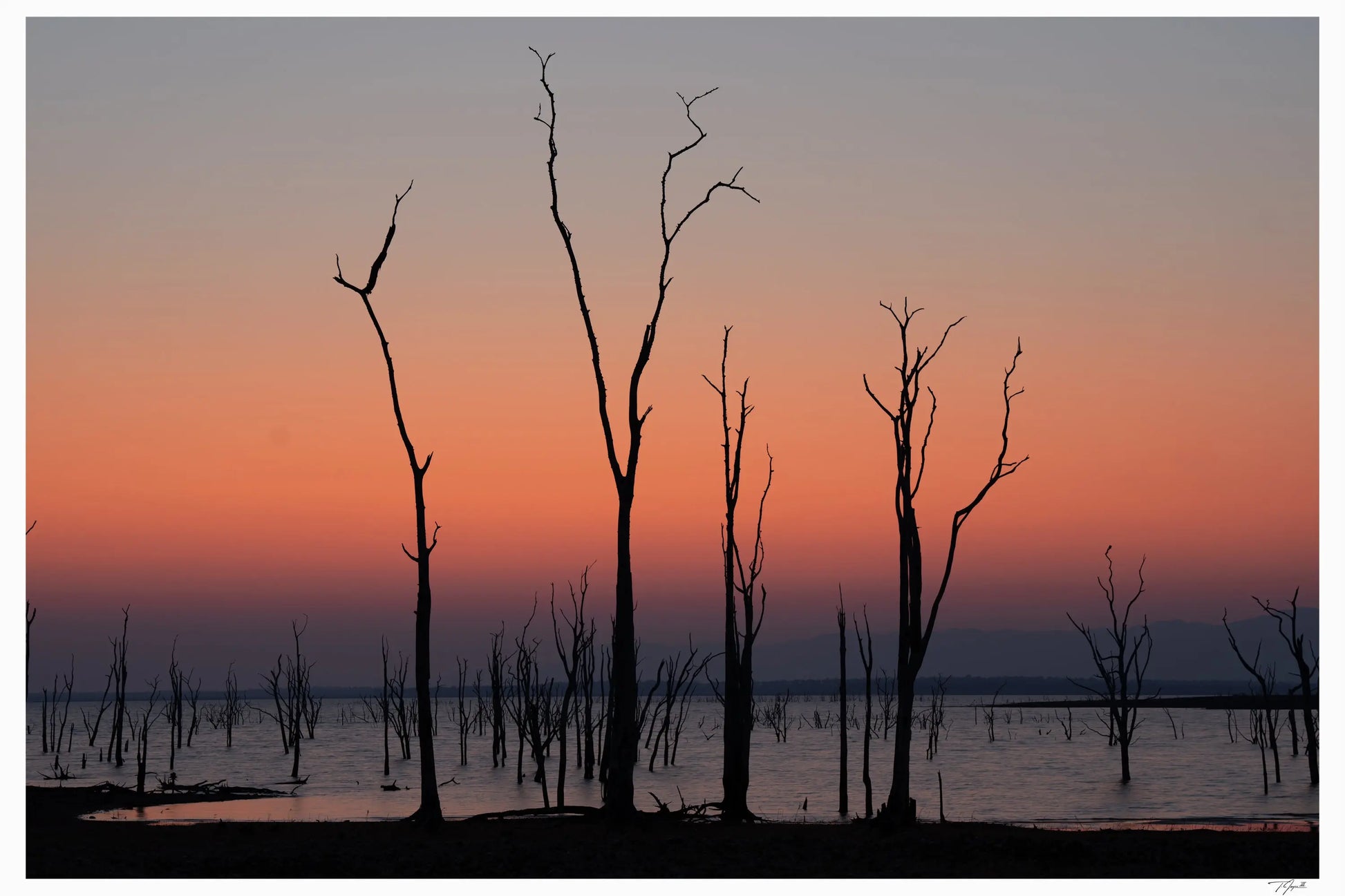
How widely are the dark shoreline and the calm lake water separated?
1092 centimetres

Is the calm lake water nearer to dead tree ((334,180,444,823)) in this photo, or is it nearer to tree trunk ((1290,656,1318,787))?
tree trunk ((1290,656,1318,787))

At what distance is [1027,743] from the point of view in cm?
6656

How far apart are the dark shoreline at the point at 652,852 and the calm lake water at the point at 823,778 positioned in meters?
10.9

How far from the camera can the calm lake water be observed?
1187 inches

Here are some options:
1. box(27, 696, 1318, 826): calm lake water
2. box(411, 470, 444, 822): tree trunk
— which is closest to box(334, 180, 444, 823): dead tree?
box(411, 470, 444, 822): tree trunk

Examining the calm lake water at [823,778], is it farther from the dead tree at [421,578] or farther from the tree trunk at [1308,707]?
the dead tree at [421,578]

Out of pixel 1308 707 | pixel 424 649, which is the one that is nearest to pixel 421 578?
pixel 424 649

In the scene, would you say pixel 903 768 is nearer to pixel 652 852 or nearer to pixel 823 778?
pixel 652 852

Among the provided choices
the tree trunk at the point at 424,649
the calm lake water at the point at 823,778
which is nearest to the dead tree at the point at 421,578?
the tree trunk at the point at 424,649

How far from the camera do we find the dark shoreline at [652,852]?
520 inches

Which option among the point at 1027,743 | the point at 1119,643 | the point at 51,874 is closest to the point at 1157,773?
the point at 1119,643

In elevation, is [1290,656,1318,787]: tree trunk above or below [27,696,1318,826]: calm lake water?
above
